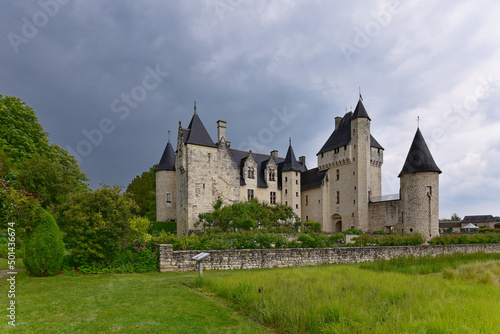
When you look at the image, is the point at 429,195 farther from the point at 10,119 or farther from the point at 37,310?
the point at 10,119

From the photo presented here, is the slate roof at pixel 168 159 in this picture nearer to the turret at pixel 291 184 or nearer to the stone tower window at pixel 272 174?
the stone tower window at pixel 272 174

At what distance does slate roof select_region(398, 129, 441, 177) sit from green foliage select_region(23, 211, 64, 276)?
30.9 meters

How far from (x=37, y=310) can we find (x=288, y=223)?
29.1 meters

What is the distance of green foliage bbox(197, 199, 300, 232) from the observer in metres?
28.0

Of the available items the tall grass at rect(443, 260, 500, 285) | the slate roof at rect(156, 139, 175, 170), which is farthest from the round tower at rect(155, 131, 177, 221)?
the tall grass at rect(443, 260, 500, 285)

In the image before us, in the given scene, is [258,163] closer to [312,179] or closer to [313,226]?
[312,179]

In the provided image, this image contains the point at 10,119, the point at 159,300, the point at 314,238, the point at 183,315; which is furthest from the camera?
the point at 10,119

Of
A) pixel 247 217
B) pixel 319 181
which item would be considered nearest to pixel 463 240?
pixel 319 181

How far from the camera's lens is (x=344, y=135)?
37344 mm

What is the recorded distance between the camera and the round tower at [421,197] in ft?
96.1

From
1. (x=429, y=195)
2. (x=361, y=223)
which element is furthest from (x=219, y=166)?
(x=429, y=195)

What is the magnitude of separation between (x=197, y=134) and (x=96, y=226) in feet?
69.0

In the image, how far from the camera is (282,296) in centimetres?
619

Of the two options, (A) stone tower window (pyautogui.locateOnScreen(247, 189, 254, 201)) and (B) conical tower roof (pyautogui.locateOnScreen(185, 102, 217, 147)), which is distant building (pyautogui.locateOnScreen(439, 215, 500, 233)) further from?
(B) conical tower roof (pyautogui.locateOnScreen(185, 102, 217, 147))
